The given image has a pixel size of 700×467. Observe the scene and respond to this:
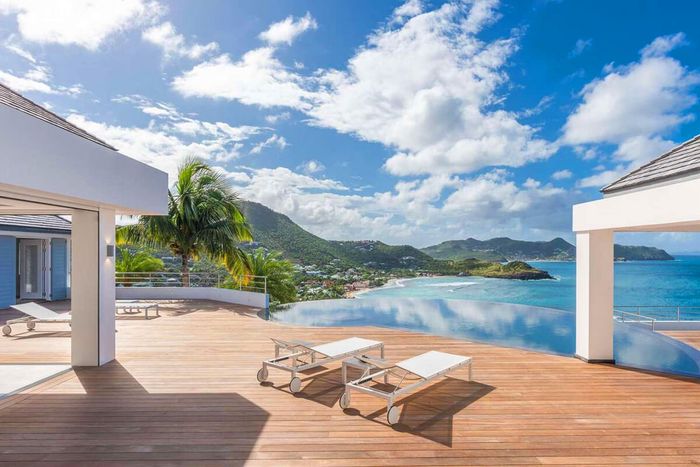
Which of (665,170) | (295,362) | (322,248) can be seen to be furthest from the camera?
(322,248)

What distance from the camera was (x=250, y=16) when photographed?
1780cm

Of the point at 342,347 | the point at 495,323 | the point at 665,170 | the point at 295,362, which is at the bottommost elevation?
the point at 495,323

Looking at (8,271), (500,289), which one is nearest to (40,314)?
(8,271)

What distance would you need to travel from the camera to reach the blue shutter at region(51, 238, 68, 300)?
1552cm

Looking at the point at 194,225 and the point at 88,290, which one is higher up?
the point at 194,225

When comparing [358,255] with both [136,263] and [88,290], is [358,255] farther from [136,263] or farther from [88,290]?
[88,290]

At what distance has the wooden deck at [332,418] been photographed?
12.9 feet

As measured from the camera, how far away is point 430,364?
5.55m

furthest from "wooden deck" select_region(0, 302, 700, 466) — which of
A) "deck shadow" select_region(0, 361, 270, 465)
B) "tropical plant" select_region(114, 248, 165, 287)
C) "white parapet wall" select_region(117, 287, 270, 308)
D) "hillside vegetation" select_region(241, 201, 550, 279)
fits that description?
"hillside vegetation" select_region(241, 201, 550, 279)

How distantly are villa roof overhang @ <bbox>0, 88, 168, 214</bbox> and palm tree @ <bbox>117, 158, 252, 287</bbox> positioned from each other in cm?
739

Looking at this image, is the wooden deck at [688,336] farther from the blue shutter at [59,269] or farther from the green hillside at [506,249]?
the green hillside at [506,249]

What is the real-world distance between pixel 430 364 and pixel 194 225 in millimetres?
12415

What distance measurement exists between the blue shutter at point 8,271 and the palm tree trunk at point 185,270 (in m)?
5.44

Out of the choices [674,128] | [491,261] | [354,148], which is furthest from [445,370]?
[674,128]
